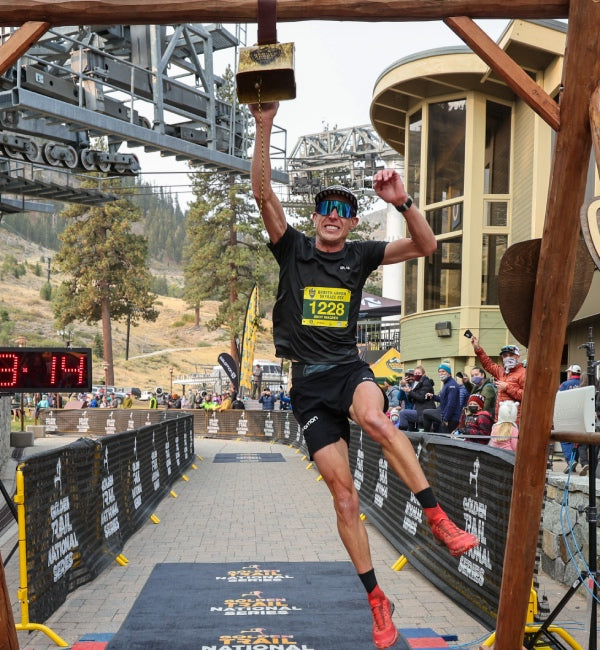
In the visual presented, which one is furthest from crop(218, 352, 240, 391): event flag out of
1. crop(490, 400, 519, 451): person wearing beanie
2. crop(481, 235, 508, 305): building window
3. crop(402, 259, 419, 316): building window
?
crop(490, 400, 519, 451): person wearing beanie

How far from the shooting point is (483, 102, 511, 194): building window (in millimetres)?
25641

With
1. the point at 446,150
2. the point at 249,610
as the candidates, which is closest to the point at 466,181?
the point at 446,150

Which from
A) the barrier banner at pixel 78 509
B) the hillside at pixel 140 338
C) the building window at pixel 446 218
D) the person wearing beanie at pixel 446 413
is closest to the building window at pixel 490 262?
the building window at pixel 446 218

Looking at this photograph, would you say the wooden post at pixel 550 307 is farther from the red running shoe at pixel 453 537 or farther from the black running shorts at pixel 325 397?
the black running shorts at pixel 325 397

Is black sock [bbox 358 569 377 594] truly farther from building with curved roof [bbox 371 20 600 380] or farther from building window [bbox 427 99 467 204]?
building window [bbox 427 99 467 204]

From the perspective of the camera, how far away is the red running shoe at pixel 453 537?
394cm

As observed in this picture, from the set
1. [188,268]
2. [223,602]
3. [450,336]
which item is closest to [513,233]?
[450,336]

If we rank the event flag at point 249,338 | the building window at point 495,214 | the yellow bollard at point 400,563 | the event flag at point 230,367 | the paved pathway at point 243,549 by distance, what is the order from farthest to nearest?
1. the event flag at point 230,367
2. the event flag at point 249,338
3. the building window at point 495,214
4. the yellow bollard at point 400,563
5. the paved pathway at point 243,549

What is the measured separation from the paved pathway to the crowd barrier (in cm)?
18

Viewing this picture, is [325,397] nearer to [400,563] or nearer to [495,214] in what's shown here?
[400,563]

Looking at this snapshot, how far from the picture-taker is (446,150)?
86.3ft

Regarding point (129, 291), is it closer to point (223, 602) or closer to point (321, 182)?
point (321, 182)

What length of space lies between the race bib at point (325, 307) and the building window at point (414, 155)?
75.9 ft

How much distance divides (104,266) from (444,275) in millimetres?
51963
